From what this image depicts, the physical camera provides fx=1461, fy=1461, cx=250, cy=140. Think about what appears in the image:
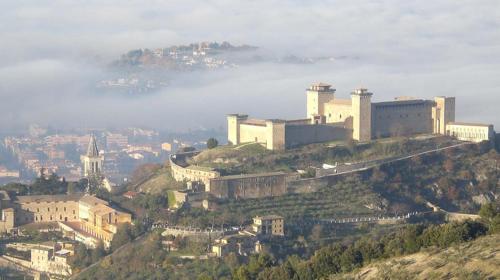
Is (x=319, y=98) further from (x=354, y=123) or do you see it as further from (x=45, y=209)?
(x=45, y=209)

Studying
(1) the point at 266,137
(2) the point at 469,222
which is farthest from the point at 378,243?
(1) the point at 266,137

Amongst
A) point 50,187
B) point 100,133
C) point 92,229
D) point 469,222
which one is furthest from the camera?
point 100,133

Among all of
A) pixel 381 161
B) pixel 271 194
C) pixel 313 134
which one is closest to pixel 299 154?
pixel 313 134

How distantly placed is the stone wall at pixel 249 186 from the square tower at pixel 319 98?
6.89 m

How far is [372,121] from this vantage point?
49.8 meters

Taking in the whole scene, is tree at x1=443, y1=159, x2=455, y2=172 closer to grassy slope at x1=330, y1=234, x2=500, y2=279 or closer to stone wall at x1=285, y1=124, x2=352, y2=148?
stone wall at x1=285, y1=124, x2=352, y2=148

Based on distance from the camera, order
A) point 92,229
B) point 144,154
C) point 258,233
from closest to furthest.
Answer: point 258,233 < point 92,229 < point 144,154

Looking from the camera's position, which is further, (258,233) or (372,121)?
(372,121)

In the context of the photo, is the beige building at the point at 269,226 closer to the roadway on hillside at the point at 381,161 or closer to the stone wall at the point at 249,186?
the stone wall at the point at 249,186

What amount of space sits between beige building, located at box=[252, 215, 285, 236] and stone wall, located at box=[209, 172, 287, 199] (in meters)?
3.04

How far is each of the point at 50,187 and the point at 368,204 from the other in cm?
1085

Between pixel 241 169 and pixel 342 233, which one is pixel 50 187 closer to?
pixel 241 169

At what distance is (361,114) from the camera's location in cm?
4922

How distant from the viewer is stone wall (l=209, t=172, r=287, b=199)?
43.5m
